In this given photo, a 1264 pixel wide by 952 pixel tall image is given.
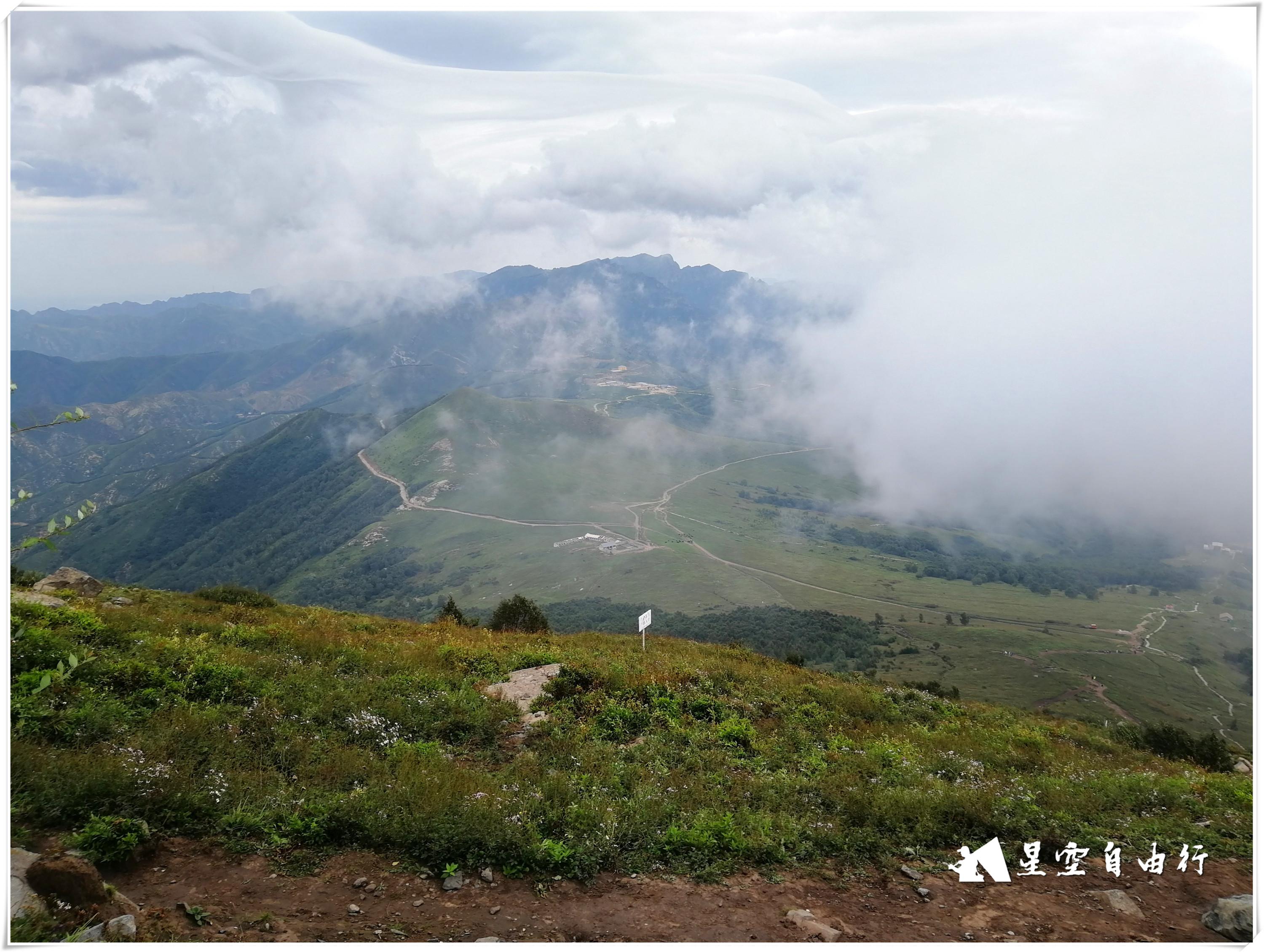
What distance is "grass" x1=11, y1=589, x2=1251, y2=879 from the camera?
21.5 ft

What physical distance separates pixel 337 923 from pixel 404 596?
177026 millimetres

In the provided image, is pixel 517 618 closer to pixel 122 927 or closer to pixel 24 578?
pixel 24 578

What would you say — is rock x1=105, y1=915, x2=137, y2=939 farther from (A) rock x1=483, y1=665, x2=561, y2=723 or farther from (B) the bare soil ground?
(A) rock x1=483, y1=665, x2=561, y2=723

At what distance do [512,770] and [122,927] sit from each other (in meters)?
4.53

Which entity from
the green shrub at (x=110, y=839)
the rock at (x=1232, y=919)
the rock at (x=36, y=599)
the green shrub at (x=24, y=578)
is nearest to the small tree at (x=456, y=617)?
the rock at (x=36, y=599)

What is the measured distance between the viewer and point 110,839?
5715 millimetres

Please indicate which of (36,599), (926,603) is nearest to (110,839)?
(36,599)

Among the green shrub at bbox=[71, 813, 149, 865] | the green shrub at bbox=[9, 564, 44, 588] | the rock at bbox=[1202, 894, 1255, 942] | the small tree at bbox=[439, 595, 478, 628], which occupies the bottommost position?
the small tree at bbox=[439, 595, 478, 628]

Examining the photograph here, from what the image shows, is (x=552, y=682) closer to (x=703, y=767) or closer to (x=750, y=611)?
(x=703, y=767)

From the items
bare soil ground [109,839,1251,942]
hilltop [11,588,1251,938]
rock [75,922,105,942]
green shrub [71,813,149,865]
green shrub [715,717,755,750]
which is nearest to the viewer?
rock [75,922,105,942]

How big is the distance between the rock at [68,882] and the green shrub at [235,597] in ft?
50.3

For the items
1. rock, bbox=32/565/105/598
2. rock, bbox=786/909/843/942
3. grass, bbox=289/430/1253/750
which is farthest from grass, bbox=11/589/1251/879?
grass, bbox=289/430/1253/750

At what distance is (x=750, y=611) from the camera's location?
427ft

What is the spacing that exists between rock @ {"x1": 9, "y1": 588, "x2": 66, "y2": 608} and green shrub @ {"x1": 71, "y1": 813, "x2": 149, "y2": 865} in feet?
26.7
